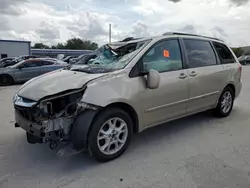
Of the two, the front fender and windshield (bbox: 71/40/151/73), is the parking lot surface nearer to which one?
the front fender

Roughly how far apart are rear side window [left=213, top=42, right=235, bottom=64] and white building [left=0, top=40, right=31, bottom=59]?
34.1 metres

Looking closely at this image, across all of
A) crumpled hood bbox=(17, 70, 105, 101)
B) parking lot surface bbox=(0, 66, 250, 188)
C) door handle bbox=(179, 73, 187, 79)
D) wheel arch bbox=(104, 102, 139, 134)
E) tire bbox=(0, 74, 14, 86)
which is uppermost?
door handle bbox=(179, 73, 187, 79)

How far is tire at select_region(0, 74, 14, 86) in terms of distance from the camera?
1120cm

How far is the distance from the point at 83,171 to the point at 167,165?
106 cm

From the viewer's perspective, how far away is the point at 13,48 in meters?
33.7

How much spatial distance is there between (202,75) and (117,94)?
1883mm

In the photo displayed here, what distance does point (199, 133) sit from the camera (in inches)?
161

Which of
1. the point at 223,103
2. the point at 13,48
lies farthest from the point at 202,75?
the point at 13,48

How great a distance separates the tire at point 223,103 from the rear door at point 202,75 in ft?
0.78

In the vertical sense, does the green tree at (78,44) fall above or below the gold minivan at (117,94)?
above

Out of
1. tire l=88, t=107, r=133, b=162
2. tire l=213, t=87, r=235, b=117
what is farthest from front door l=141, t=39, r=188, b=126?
tire l=213, t=87, r=235, b=117

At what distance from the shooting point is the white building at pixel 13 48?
33.1 meters

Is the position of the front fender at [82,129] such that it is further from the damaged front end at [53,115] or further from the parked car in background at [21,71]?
the parked car in background at [21,71]

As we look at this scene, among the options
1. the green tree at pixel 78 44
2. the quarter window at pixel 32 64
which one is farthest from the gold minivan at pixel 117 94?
the green tree at pixel 78 44
